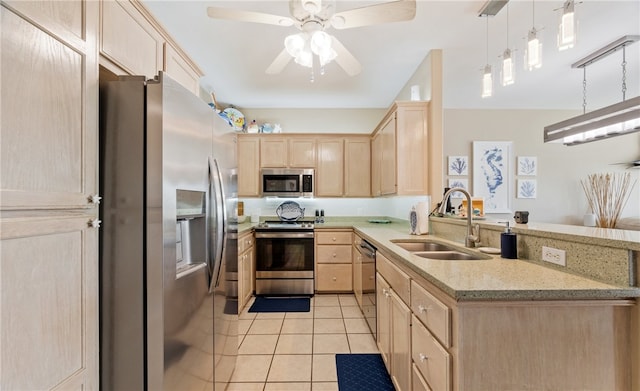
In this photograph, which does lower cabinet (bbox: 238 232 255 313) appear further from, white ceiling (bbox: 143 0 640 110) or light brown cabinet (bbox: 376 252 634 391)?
light brown cabinet (bbox: 376 252 634 391)

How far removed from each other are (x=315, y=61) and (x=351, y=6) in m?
0.91

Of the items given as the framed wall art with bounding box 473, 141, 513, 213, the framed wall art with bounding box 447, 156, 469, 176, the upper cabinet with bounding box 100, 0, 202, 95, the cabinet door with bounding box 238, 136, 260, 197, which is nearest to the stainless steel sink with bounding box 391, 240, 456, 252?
the upper cabinet with bounding box 100, 0, 202, 95

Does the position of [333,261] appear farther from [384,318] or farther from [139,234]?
[139,234]

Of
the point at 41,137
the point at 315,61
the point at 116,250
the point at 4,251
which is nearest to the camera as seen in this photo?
the point at 4,251

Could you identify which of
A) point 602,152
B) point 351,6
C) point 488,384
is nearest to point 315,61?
point 351,6

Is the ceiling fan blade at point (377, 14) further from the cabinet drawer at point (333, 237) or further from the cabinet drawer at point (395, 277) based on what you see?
the cabinet drawer at point (333, 237)

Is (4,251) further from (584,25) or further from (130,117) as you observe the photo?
(584,25)

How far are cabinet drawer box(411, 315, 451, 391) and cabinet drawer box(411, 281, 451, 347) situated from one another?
39 mm

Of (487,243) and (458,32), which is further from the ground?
(458,32)

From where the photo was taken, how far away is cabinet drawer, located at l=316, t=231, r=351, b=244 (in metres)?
3.73

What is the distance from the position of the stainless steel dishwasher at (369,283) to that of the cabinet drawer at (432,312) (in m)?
1.00

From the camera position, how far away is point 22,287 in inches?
31.6

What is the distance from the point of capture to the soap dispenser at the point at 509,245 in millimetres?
1532

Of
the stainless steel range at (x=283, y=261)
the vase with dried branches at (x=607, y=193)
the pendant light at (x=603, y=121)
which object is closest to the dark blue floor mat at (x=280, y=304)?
the stainless steel range at (x=283, y=261)
